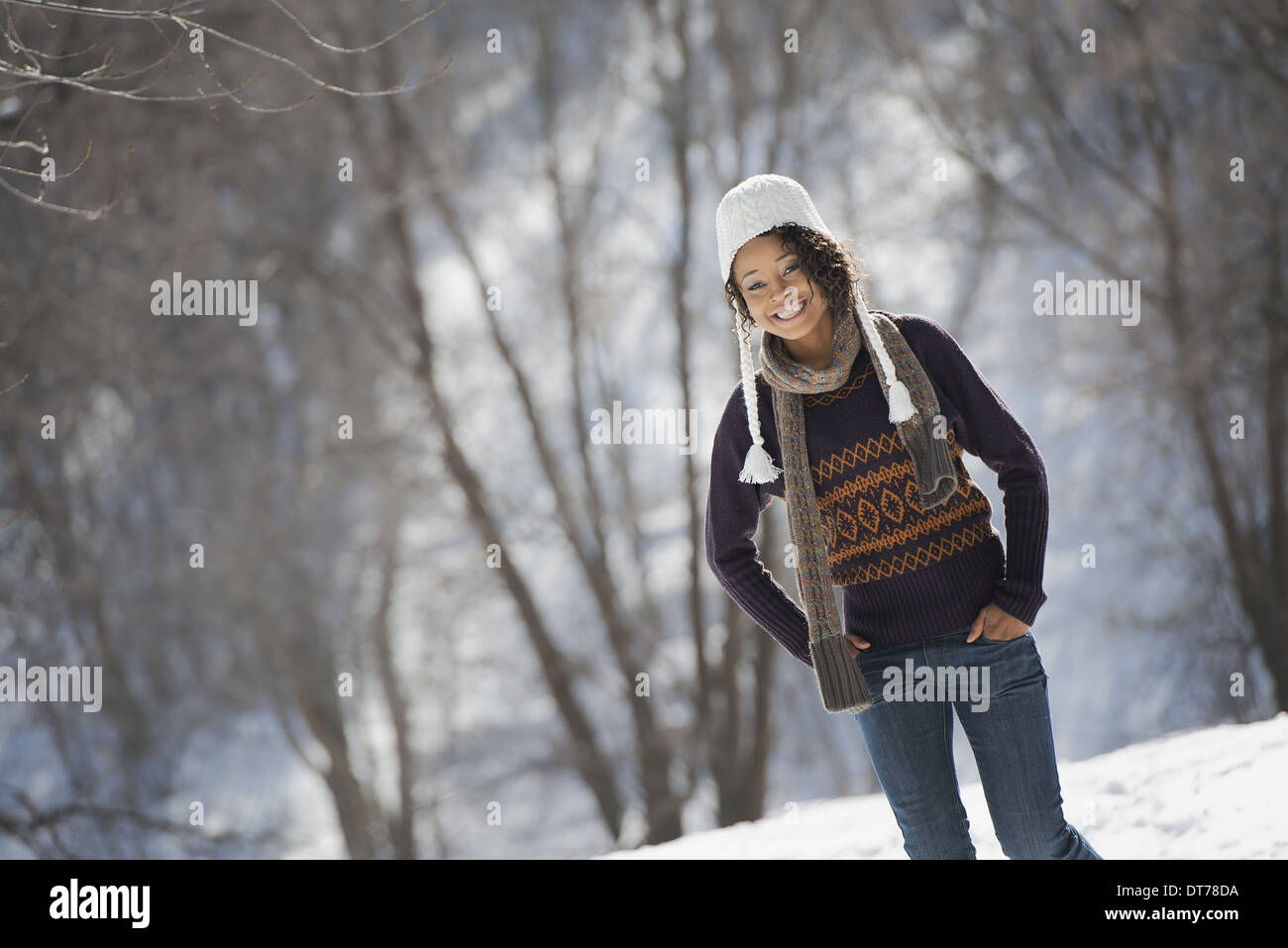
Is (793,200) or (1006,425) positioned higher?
(793,200)

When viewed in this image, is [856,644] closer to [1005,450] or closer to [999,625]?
[999,625]

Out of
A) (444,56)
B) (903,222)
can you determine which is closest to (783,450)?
(444,56)

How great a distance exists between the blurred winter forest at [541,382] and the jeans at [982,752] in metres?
5.74

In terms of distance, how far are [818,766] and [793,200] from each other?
1313 cm

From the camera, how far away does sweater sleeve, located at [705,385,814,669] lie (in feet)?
7.98

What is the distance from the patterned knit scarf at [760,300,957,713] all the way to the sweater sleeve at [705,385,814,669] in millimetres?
83

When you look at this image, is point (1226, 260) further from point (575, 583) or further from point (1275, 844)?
point (575, 583)

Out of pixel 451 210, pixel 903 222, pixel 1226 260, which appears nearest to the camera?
pixel 1226 260

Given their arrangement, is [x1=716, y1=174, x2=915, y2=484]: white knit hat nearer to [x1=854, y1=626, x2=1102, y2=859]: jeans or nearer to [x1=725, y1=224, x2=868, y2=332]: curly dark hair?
[x1=725, y1=224, x2=868, y2=332]: curly dark hair

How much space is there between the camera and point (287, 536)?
488 inches

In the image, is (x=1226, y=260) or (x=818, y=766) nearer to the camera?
(x=1226, y=260)

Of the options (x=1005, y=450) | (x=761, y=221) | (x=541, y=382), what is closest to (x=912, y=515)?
(x=1005, y=450)

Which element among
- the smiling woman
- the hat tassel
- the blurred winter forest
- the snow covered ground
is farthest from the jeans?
the blurred winter forest

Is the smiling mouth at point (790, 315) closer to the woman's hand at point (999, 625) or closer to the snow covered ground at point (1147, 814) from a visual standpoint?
the woman's hand at point (999, 625)
